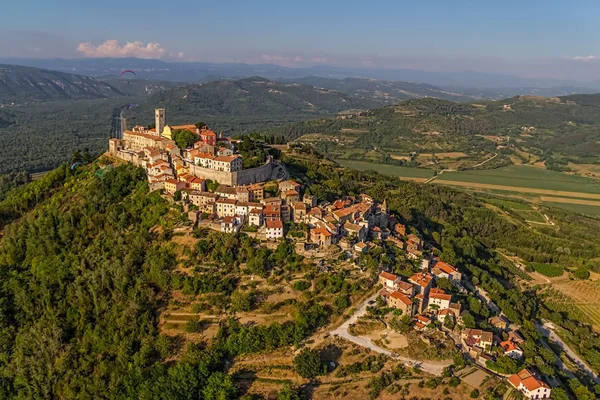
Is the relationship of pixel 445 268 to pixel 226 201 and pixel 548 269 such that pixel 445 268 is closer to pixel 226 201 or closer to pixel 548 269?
pixel 226 201

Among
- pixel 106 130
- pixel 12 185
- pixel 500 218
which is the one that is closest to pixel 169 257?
pixel 12 185

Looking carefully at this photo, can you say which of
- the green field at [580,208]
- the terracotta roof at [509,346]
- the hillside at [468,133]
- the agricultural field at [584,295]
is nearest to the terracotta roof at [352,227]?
the terracotta roof at [509,346]

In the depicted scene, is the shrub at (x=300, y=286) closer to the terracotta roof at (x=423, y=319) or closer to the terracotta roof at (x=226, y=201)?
the terracotta roof at (x=423, y=319)

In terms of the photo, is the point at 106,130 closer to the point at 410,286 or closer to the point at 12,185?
the point at 12,185

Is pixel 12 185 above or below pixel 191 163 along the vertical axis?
below

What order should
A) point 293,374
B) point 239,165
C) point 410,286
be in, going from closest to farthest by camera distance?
point 293,374, point 410,286, point 239,165

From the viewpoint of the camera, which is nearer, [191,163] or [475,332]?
[475,332]

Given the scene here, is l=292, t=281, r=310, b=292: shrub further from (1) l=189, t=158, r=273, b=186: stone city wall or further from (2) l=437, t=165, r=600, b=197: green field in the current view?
(2) l=437, t=165, r=600, b=197: green field
